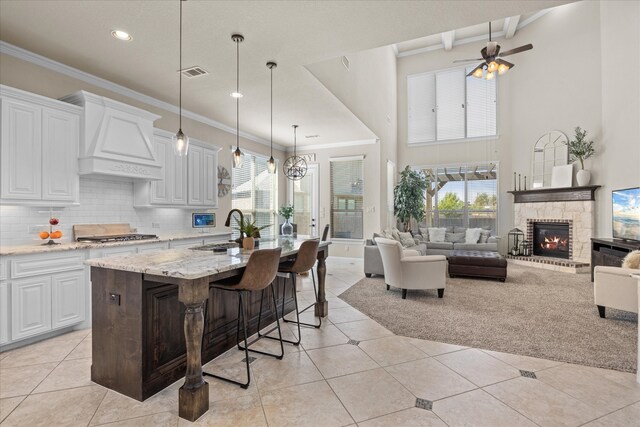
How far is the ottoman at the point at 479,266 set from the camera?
550cm

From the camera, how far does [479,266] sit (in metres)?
5.63

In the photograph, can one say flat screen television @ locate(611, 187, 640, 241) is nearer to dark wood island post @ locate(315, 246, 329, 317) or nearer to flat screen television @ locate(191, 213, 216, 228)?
dark wood island post @ locate(315, 246, 329, 317)

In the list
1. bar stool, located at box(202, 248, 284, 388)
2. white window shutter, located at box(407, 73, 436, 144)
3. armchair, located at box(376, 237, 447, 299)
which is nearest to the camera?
bar stool, located at box(202, 248, 284, 388)

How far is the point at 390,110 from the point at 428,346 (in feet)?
24.8

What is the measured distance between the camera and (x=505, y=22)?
28.1ft

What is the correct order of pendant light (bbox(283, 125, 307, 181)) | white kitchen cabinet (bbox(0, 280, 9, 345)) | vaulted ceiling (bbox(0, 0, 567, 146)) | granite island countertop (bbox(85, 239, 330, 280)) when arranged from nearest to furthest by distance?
granite island countertop (bbox(85, 239, 330, 280)), vaulted ceiling (bbox(0, 0, 567, 146)), white kitchen cabinet (bbox(0, 280, 9, 345)), pendant light (bbox(283, 125, 307, 181))

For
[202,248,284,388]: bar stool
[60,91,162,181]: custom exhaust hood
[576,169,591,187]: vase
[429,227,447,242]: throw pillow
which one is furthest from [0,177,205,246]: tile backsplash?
[576,169,591,187]: vase

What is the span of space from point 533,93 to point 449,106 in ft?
7.27

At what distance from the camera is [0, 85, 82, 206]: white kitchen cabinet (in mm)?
2902

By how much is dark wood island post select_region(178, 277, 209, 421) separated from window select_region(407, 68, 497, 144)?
30.6ft

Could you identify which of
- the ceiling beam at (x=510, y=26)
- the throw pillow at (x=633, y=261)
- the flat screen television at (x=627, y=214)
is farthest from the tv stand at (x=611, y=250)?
the ceiling beam at (x=510, y=26)

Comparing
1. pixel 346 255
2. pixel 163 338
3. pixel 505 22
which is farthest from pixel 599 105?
pixel 163 338

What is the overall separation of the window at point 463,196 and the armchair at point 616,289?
5569 millimetres

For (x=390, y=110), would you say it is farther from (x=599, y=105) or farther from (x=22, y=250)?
(x=22, y=250)
